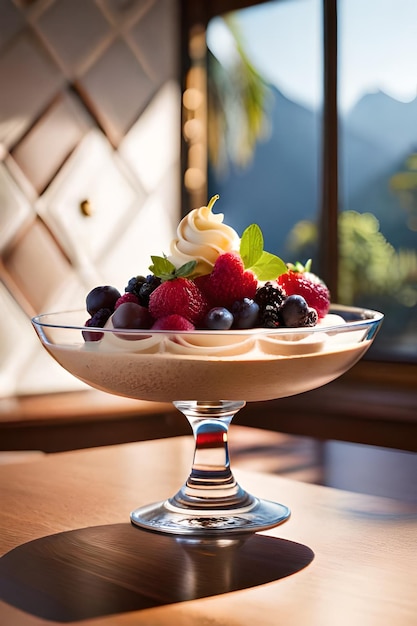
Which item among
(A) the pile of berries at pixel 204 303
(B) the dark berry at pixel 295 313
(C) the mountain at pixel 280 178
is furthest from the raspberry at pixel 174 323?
(C) the mountain at pixel 280 178

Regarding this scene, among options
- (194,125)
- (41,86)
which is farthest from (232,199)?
(41,86)

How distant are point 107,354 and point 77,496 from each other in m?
0.25

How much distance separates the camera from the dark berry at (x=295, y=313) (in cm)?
88

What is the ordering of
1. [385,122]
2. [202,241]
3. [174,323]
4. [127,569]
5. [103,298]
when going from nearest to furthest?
[127,569]
[174,323]
[103,298]
[202,241]
[385,122]

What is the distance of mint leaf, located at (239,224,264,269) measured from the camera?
0.96 meters

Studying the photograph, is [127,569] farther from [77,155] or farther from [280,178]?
[280,178]

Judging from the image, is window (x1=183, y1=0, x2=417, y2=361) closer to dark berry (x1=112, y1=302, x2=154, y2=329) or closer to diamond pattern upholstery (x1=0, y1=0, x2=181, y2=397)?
diamond pattern upholstery (x1=0, y1=0, x2=181, y2=397)

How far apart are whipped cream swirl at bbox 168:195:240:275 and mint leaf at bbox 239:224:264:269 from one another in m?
0.05

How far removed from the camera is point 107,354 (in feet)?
2.69

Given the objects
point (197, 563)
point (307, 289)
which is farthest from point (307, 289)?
point (197, 563)

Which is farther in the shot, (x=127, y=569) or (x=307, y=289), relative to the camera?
(x=307, y=289)

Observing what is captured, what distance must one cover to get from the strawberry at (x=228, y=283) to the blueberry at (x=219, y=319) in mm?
39

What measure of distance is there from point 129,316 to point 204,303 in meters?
0.08

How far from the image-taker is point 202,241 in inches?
41.4
